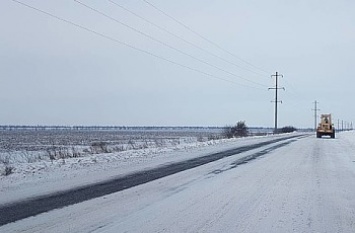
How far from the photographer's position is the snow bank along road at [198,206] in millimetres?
8383

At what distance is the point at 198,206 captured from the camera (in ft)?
33.9

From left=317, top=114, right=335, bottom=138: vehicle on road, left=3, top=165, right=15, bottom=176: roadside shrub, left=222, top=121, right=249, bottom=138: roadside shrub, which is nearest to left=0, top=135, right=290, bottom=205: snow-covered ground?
left=3, top=165, right=15, bottom=176: roadside shrub

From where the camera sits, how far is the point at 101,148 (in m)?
30.5

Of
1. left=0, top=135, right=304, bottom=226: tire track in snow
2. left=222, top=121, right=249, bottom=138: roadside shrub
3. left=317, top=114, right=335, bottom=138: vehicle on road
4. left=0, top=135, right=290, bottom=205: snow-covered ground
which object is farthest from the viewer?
left=222, top=121, right=249, bottom=138: roadside shrub

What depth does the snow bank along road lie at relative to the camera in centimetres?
838

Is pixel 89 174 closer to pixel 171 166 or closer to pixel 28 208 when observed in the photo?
pixel 171 166

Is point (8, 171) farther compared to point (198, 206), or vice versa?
point (8, 171)

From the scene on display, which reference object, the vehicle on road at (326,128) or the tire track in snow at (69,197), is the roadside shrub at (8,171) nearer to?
the tire track in snow at (69,197)

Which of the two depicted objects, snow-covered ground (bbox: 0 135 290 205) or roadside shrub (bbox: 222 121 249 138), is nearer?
snow-covered ground (bbox: 0 135 290 205)

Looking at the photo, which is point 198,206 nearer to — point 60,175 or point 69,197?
point 69,197

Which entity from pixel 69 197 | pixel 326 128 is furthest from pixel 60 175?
pixel 326 128

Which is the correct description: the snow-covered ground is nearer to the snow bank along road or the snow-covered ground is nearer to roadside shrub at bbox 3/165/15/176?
roadside shrub at bbox 3/165/15/176

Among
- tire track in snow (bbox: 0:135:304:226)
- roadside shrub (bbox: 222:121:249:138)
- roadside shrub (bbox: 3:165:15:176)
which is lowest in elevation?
tire track in snow (bbox: 0:135:304:226)

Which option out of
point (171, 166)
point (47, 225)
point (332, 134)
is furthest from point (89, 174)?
point (332, 134)
